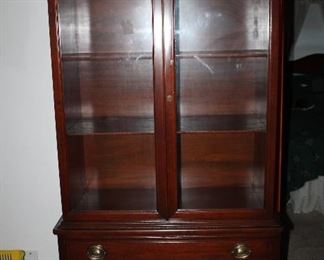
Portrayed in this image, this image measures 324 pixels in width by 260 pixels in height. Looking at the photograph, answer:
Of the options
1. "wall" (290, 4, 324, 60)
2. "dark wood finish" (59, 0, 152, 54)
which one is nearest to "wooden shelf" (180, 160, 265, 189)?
"dark wood finish" (59, 0, 152, 54)

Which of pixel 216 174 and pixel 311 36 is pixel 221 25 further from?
pixel 311 36

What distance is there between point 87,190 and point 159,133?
457mm

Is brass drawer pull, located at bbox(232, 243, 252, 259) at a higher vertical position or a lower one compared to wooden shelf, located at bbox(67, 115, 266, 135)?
lower

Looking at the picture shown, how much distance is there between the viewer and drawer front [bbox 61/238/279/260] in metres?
1.41

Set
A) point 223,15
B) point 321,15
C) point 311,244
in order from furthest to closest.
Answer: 1. point 321,15
2. point 311,244
3. point 223,15

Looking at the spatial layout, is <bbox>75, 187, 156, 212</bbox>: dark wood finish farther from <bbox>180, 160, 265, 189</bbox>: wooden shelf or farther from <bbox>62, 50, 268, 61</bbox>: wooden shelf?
<bbox>62, 50, 268, 61</bbox>: wooden shelf

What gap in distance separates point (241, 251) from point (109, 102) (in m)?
0.81

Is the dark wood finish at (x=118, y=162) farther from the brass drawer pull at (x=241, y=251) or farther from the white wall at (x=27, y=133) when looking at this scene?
the brass drawer pull at (x=241, y=251)

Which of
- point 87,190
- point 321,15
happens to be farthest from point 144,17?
point 321,15

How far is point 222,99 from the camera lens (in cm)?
163

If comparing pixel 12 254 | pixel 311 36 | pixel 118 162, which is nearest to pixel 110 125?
pixel 118 162

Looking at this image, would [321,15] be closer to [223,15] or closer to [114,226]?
[223,15]

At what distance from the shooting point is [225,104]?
163cm

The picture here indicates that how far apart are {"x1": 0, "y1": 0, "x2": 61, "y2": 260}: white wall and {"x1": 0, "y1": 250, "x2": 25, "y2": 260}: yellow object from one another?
0.22ft
